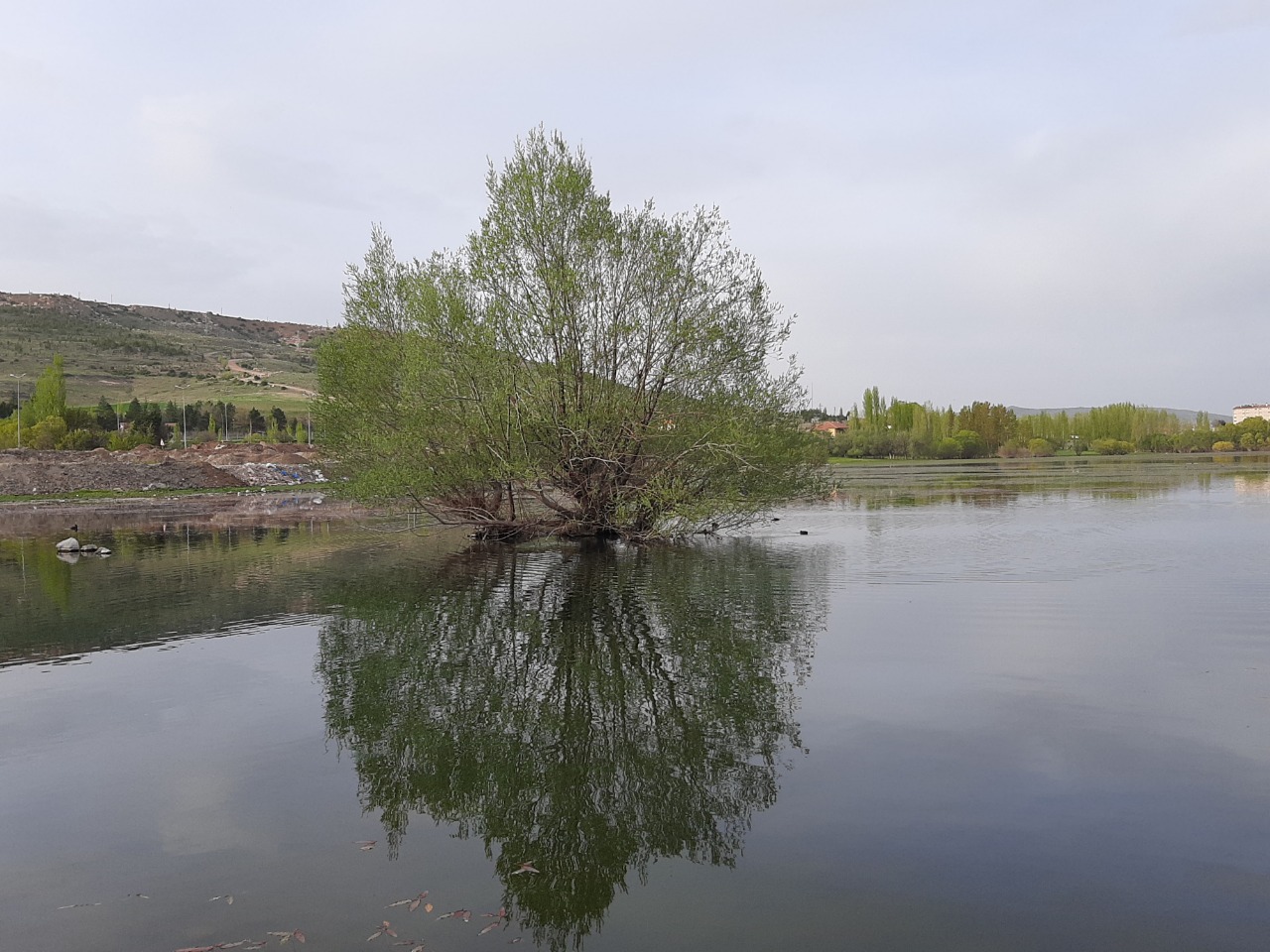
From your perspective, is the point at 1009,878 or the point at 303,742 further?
the point at 303,742

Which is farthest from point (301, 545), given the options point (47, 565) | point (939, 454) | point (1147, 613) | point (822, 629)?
point (939, 454)

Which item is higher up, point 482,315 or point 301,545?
point 482,315

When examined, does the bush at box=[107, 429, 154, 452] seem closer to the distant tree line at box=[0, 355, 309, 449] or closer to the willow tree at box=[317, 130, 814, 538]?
the distant tree line at box=[0, 355, 309, 449]

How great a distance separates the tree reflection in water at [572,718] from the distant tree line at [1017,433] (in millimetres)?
117011

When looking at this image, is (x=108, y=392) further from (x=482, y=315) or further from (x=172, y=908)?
(x=172, y=908)

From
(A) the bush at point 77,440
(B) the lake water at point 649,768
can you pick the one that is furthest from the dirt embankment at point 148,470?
(B) the lake water at point 649,768

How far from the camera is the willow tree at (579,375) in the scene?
27000 mm

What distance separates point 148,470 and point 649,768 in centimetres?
6975

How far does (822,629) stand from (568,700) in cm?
574

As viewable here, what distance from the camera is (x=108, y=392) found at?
137m

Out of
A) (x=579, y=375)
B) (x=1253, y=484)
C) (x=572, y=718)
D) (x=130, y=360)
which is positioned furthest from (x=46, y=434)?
(x=1253, y=484)

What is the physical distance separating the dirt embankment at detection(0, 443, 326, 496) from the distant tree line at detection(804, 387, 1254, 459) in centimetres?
7943

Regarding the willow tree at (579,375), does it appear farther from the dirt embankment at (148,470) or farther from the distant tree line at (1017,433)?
the distant tree line at (1017,433)

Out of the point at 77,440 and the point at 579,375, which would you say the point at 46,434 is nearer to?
the point at 77,440
